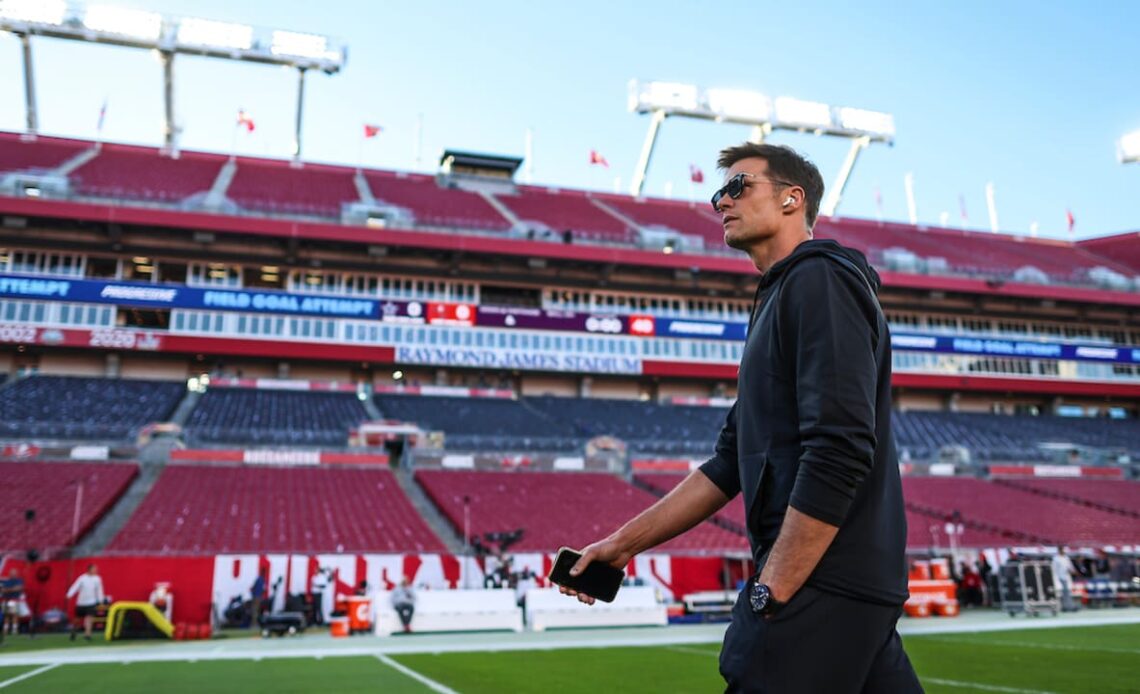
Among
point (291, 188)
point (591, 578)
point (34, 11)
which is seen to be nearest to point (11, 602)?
point (591, 578)

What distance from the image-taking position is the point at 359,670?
1025 cm

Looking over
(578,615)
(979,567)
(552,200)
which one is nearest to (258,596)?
(578,615)

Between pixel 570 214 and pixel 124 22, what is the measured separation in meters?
28.7

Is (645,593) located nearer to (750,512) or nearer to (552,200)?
(750,512)

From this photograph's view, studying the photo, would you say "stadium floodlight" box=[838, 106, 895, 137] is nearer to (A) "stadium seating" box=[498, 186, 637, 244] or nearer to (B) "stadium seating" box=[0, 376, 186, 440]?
(A) "stadium seating" box=[498, 186, 637, 244]

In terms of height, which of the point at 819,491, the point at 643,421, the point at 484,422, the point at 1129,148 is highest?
the point at 1129,148

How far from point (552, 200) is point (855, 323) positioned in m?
55.1

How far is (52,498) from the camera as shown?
2394 cm

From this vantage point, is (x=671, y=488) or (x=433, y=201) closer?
(x=671, y=488)

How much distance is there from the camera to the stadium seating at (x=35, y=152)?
4350cm

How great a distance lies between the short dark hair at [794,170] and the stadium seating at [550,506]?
22.4 metres

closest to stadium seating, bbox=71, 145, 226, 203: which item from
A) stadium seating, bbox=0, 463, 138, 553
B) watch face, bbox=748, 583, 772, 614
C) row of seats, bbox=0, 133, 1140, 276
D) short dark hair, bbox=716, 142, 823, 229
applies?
row of seats, bbox=0, 133, 1140, 276

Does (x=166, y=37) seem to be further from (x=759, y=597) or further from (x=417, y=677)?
(x=759, y=597)

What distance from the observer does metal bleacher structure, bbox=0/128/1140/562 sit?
81.1 ft
